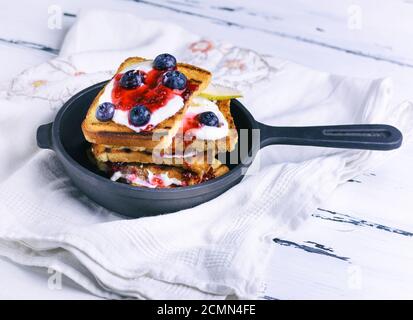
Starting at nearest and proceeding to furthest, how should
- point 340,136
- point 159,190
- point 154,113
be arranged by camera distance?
point 159,190 → point 154,113 → point 340,136

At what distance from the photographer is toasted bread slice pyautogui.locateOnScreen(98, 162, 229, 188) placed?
7.07ft

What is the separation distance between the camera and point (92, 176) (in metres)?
2.05

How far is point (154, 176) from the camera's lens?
2156mm

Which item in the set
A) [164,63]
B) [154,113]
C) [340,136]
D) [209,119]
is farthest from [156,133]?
[340,136]

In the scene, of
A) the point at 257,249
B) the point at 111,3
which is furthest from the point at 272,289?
the point at 111,3

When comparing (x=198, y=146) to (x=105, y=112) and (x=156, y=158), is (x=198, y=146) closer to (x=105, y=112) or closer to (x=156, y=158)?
(x=156, y=158)

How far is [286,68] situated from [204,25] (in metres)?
0.71

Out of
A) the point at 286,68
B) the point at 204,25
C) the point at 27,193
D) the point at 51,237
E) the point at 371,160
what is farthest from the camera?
the point at 204,25

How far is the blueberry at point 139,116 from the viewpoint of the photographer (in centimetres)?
211

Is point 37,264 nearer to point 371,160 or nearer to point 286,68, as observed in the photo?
point 371,160

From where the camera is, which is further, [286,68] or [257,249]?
[286,68]

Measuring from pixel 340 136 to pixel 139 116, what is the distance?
2.15 ft

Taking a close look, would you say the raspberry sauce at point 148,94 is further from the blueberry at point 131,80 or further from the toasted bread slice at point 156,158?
the toasted bread slice at point 156,158

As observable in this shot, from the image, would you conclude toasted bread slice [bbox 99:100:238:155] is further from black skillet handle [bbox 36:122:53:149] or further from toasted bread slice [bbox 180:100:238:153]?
black skillet handle [bbox 36:122:53:149]
